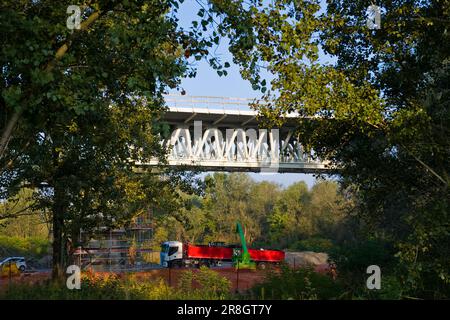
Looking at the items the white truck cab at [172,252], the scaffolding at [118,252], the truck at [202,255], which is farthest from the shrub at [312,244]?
the white truck cab at [172,252]

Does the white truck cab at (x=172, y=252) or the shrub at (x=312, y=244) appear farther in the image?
the shrub at (x=312, y=244)

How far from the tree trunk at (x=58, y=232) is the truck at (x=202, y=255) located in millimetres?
26365

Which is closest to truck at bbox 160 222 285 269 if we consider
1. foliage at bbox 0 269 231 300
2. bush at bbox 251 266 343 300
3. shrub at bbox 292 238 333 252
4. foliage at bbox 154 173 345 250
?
foliage at bbox 154 173 345 250

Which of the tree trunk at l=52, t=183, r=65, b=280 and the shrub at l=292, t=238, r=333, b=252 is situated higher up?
the tree trunk at l=52, t=183, r=65, b=280

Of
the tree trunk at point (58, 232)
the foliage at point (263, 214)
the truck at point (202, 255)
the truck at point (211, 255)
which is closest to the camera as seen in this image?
the tree trunk at point (58, 232)

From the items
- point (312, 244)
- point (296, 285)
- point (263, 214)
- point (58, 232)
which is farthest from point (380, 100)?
point (263, 214)

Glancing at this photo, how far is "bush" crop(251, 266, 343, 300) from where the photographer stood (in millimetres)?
14383

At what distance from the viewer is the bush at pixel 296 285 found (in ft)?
47.2

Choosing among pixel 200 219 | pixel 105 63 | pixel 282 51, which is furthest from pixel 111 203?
pixel 200 219

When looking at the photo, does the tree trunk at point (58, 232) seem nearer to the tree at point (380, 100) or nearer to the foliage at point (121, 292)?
the foliage at point (121, 292)

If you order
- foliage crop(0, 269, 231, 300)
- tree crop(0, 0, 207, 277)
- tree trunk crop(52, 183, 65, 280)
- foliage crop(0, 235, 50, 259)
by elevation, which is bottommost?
foliage crop(0, 235, 50, 259)

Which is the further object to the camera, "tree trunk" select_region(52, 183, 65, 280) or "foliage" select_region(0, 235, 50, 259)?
"foliage" select_region(0, 235, 50, 259)

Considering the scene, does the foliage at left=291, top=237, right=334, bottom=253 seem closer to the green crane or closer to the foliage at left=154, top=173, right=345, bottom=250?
the foliage at left=154, top=173, right=345, bottom=250

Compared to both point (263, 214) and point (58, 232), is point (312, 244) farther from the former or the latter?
→ point (58, 232)
